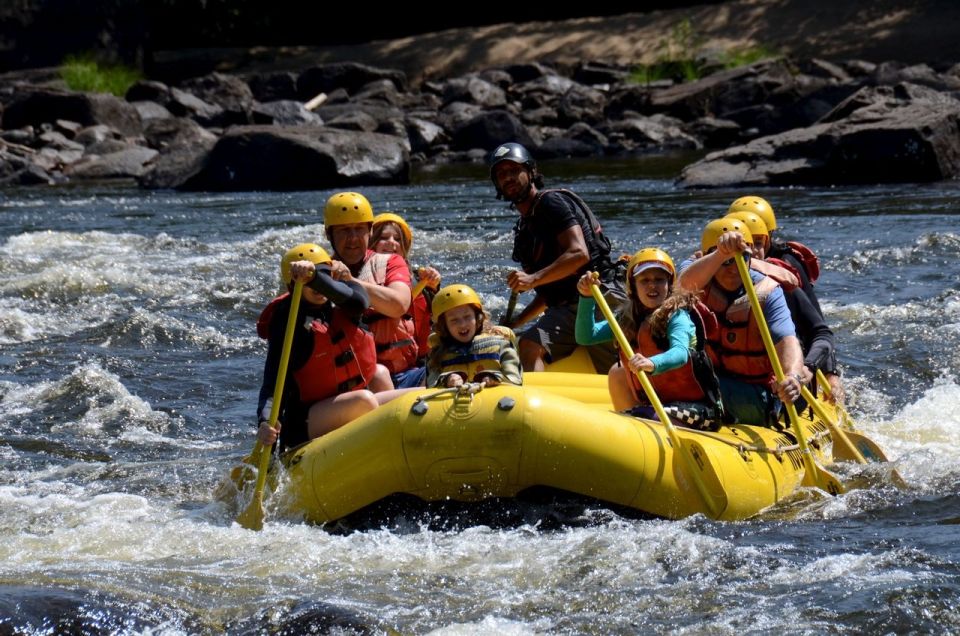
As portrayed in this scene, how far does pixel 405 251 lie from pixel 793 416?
2221 millimetres

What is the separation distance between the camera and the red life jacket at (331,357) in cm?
606

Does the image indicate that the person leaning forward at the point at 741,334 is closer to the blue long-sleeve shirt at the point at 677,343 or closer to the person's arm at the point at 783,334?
the person's arm at the point at 783,334

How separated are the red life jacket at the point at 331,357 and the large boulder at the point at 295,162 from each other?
522 inches

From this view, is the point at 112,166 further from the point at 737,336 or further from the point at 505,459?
the point at 505,459

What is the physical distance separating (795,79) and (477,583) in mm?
20857

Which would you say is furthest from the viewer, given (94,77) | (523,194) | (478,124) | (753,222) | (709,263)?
(94,77)

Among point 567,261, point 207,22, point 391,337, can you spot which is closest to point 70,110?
point 207,22

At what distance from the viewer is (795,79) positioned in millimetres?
24594

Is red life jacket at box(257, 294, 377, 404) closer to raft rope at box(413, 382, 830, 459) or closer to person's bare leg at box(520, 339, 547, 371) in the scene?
raft rope at box(413, 382, 830, 459)

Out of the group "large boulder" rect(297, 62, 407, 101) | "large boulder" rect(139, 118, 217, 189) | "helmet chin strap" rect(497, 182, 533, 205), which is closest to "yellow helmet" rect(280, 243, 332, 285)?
"helmet chin strap" rect(497, 182, 533, 205)

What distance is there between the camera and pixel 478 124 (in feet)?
77.8

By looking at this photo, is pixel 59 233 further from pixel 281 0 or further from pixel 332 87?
pixel 281 0

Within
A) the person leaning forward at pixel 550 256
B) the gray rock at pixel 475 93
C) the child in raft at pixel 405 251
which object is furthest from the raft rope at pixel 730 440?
the gray rock at pixel 475 93

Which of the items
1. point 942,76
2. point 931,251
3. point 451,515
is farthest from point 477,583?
point 942,76
